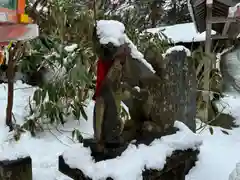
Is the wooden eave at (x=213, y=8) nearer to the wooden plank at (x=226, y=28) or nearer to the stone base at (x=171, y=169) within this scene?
the wooden plank at (x=226, y=28)

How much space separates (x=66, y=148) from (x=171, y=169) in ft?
4.82

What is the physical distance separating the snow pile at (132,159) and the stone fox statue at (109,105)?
0.47 feet

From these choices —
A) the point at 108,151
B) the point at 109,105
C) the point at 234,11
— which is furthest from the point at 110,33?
the point at 234,11

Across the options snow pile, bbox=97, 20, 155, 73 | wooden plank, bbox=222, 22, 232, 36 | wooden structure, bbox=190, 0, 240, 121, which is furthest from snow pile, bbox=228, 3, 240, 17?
snow pile, bbox=97, 20, 155, 73

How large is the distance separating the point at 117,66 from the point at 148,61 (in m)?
0.52

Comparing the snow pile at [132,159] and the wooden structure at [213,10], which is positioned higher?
the wooden structure at [213,10]

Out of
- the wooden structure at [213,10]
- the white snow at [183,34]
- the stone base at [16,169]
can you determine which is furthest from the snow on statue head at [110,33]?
the white snow at [183,34]

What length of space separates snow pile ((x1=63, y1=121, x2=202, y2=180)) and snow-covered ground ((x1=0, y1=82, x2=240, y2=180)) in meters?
0.40

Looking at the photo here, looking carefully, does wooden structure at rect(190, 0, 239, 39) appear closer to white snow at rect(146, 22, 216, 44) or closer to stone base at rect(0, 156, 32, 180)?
white snow at rect(146, 22, 216, 44)

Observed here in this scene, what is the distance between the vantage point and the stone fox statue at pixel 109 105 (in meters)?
2.33

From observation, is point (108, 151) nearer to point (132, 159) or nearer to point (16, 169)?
point (132, 159)

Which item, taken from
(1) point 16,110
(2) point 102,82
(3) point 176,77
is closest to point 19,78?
(1) point 16,110

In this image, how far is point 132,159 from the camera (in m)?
2.34

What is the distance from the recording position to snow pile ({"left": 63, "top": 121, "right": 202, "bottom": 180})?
2.21 m
